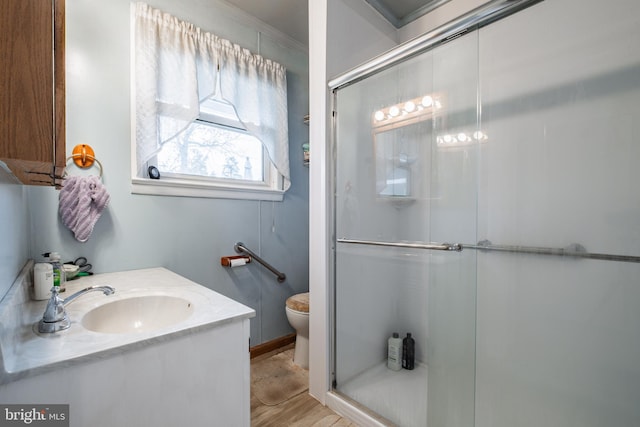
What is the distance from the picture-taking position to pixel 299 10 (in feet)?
6.49

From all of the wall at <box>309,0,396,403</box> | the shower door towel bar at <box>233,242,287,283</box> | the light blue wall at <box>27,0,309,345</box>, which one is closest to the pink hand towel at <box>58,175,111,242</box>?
the light blue wall at <box>27,0,309,345</box>

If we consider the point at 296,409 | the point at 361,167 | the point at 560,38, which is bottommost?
the point at 296,409

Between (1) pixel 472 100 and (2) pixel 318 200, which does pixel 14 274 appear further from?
(1) pixel 472 100

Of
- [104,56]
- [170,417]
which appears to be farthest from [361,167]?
[104,56]

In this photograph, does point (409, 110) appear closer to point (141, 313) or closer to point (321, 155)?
point (321, 155)

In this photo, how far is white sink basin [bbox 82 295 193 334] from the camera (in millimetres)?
1091

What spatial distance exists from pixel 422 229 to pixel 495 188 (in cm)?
44

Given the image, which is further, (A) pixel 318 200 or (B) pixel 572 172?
(A) pixel 318 200

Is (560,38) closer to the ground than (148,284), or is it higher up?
higher up

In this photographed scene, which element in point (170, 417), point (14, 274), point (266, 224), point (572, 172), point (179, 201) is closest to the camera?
point (170, 417)

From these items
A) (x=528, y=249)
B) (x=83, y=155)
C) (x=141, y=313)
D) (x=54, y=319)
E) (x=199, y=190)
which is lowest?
(x=141, y=313)

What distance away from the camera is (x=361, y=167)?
1.70 m

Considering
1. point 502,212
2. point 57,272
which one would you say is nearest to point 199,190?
point 57,272

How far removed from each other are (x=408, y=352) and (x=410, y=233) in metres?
0.78
